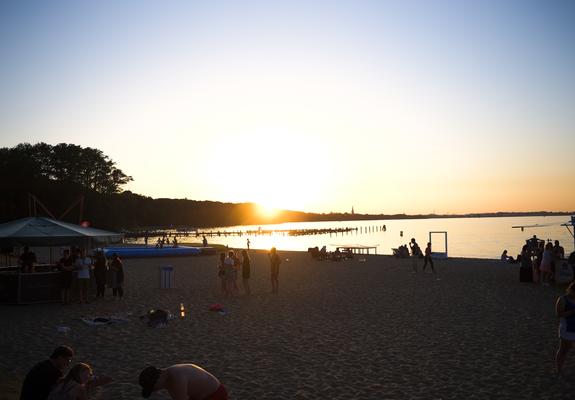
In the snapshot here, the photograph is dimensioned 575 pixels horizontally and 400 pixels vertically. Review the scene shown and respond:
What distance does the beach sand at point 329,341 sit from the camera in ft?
25.2

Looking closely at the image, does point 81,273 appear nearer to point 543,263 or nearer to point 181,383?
point 181,383

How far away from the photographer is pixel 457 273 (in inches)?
1006

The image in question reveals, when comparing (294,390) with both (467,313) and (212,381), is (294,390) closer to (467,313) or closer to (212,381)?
(212,381)

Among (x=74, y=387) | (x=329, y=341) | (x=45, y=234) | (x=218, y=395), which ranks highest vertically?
(x=45, y=234)

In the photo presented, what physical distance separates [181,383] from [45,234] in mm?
13704

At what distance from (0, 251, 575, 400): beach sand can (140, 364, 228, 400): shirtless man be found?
254cm

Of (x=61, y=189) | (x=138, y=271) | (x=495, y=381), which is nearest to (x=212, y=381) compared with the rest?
(x=495, y=381)

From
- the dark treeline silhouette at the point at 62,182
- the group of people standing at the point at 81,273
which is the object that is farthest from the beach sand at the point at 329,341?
the dark treeline silhouette at the point at 62,182

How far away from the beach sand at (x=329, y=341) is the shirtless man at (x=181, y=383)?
2.54 m

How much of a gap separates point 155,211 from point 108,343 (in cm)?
15939

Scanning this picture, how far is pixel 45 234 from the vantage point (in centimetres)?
1625

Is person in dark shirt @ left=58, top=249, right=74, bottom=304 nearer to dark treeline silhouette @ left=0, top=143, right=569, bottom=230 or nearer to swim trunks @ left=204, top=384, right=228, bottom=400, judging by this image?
swim trunks @ left=204, top=384, right=228, bottom=400

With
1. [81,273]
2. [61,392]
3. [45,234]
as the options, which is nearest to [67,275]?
[81,273]

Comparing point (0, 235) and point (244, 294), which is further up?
point (0, 235)
